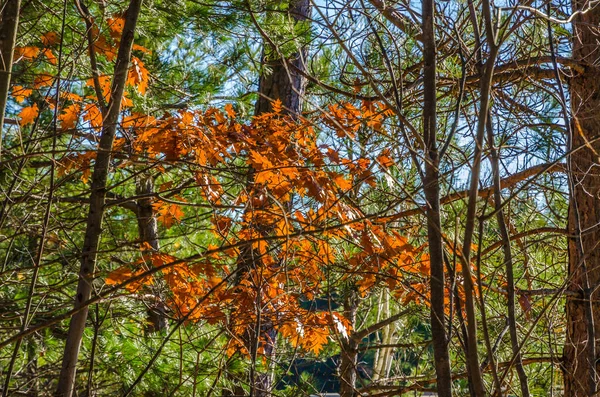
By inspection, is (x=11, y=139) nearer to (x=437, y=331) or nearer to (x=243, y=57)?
(x=243, y=57)

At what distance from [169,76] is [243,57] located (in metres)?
0.64

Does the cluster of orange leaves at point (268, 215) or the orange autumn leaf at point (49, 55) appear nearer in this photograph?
the cluster of orange leaves at point (268, 215)

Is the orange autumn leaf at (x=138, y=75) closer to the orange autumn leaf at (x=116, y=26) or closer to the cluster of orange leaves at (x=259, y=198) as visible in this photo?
the cluster of orange leaves at (x=259, y=198)

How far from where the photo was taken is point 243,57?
15.8 ft

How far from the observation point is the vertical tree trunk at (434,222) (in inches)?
57.9

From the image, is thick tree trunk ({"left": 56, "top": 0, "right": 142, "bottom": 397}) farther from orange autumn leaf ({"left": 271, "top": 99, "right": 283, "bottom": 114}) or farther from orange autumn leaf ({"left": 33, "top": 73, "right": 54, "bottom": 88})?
orange autumn leaf ({"left": 271, "top": 99, "right": 283, "bottom": 114})

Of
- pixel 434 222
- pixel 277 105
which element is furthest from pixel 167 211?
pixel 434 222

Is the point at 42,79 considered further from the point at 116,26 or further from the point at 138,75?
the point at 116,26

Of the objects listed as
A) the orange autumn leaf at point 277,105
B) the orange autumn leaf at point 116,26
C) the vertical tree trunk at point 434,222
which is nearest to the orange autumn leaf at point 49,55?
the orange autumn leaf at point 116,26

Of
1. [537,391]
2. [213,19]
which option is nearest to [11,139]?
[213,19]

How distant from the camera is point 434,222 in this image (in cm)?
150

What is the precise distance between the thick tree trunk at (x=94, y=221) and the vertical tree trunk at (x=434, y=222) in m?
0.95

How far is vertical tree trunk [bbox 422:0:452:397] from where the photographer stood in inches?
57.9

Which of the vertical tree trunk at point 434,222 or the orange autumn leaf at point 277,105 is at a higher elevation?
the orange autumn leaf at point 277,105
